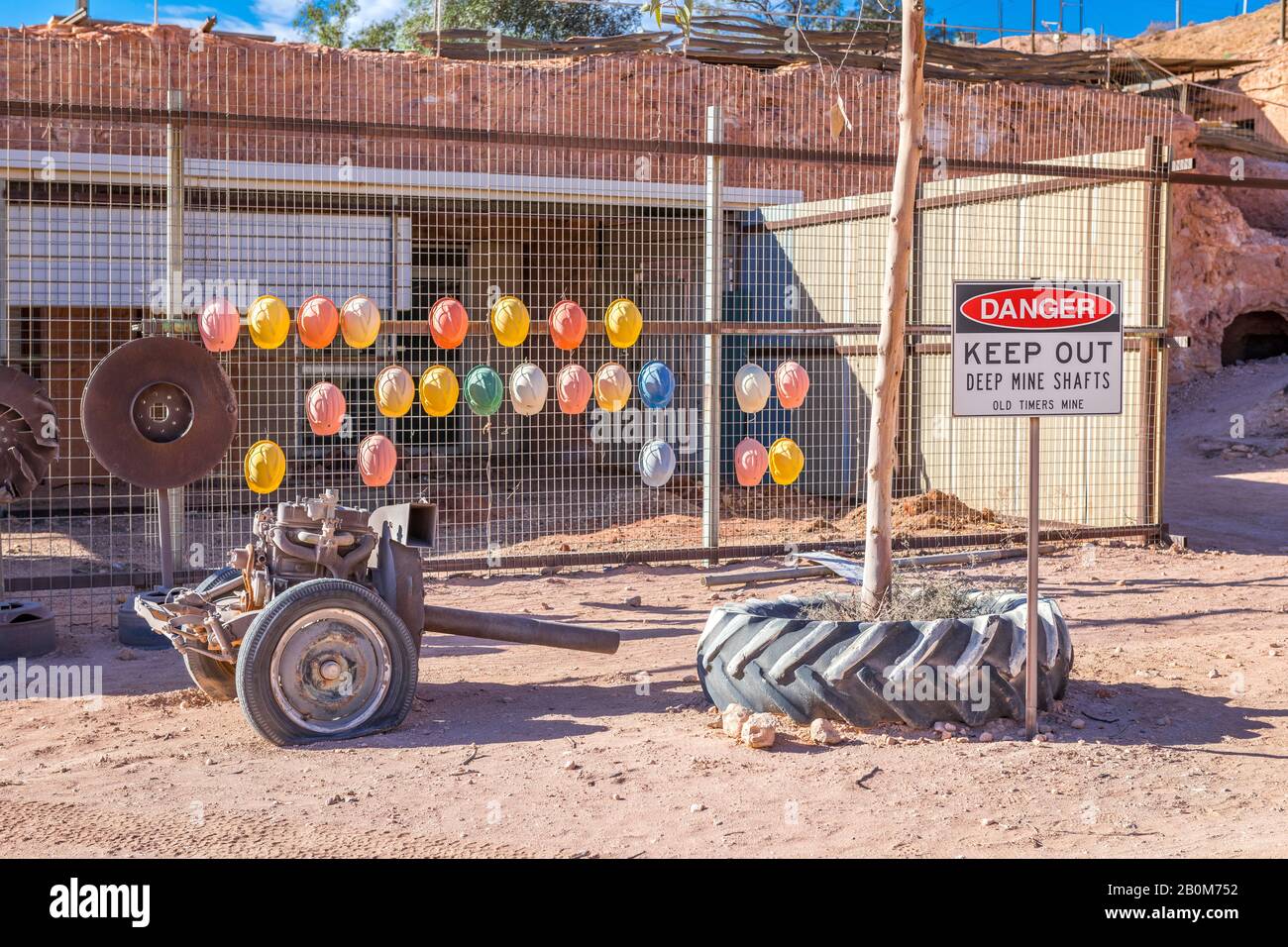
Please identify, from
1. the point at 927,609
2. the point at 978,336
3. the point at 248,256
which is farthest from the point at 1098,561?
the point at 248,256

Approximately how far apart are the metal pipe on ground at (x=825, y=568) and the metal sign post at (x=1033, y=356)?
429cm

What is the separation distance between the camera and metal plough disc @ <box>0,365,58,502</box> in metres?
7.97

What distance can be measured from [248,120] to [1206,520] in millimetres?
10876

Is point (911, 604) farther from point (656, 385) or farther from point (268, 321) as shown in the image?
point (268, 321)

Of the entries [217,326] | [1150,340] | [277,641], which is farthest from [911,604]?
[1150,340]

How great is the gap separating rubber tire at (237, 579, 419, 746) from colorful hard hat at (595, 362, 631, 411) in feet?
15.0

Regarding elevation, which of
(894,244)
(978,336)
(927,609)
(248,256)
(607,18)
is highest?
(607,18)

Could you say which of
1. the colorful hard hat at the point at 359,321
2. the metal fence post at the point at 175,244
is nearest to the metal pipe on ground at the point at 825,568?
the colorful hard hat at the point at 359,321

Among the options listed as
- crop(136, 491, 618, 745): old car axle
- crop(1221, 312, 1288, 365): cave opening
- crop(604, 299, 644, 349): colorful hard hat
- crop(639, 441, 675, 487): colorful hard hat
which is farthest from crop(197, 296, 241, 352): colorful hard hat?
crop(1221, 312, 1288, 365): cave opening

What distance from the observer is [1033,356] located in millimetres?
5754

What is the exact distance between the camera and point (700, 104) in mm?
20375

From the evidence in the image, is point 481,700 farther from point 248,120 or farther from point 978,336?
point 248,120

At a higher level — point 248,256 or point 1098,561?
point 248,256

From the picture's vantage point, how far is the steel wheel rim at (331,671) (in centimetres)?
578
